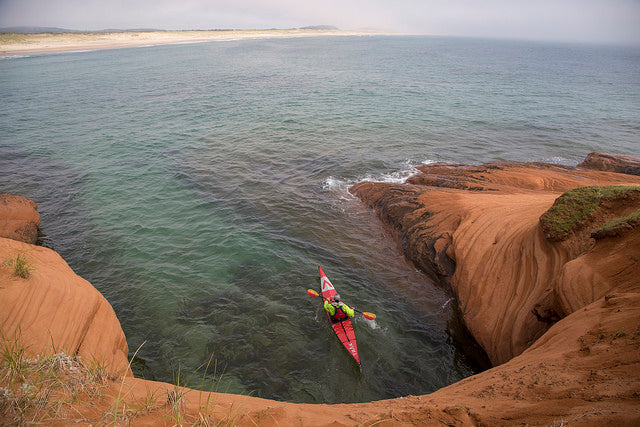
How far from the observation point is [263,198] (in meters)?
17.2

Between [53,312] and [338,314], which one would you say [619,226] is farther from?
[53,312]

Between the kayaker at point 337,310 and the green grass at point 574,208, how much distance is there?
590cm

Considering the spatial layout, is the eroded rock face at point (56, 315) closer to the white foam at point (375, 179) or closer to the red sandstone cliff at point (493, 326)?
the red sandstone cliff at point (493, 326)

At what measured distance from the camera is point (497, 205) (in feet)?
38.9

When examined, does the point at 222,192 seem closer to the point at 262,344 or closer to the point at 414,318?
the point at 262,344

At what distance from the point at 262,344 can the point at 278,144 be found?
17067 millimetres

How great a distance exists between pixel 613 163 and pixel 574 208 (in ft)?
41.0

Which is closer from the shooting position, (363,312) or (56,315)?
(56,315)

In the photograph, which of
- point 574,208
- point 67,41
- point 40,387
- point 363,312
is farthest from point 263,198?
point 67,41

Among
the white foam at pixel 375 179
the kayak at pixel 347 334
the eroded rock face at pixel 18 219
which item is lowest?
the kayak at pixel 347 334

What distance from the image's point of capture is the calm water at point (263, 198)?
30.3ft

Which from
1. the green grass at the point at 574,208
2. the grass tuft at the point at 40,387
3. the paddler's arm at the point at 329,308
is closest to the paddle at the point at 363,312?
the paddler's arm at the point at 329,308

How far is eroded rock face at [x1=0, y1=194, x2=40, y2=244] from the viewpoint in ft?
41.8

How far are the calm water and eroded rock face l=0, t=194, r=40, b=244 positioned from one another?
0.75m
